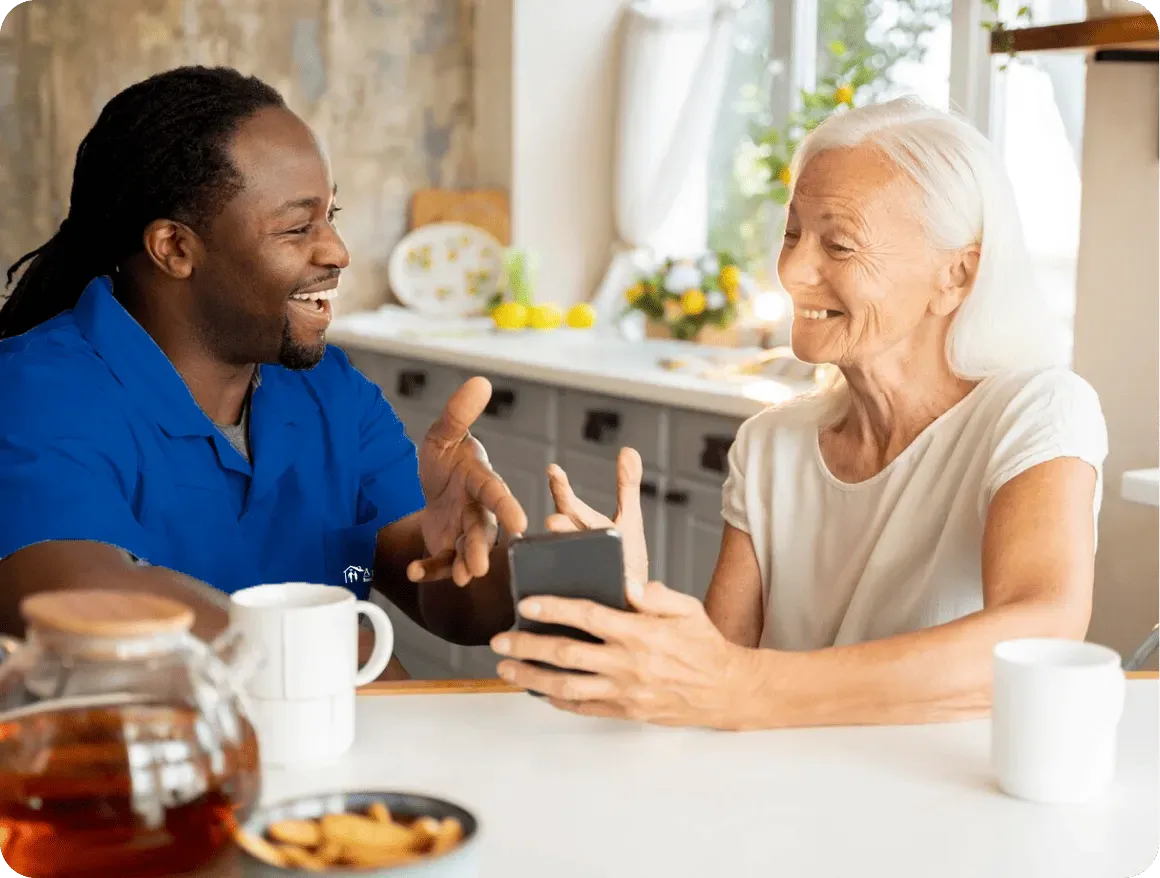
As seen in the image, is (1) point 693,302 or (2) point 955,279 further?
(1) point 693,302

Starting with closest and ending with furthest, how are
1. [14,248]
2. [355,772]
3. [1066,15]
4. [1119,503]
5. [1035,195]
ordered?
[355,772]
[1119,503]
[1066,15]
[1035,195]
[14,248]

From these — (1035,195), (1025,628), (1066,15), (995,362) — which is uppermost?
(1066,15)

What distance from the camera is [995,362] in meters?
1.72

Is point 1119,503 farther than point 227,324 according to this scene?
Yes

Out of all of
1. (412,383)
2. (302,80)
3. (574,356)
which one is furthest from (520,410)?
(302,80)

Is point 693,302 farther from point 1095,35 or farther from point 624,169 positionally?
point 1095,35

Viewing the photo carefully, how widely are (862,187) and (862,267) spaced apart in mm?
93

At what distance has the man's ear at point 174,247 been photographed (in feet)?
Result: 6.12

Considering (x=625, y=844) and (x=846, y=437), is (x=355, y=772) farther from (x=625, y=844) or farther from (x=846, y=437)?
(x=846, y=437)

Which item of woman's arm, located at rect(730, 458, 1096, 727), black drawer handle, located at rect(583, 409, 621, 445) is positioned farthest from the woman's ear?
black drawer handle, located at rect(583, 409, 621, 445)

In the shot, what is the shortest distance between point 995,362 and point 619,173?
3.13 metres

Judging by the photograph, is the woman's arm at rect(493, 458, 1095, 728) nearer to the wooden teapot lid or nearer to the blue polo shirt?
the wooden teapot lid

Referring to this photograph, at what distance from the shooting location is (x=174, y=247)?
188cm

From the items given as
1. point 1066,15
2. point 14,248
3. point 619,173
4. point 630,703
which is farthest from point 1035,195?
point 14,248
